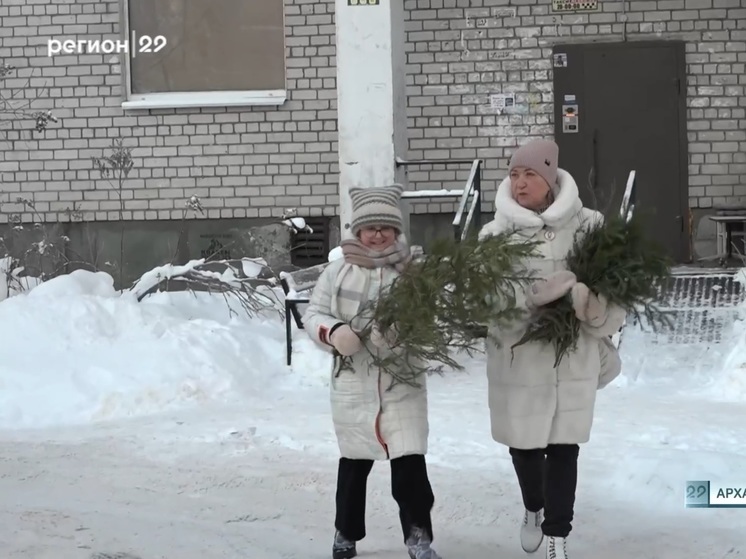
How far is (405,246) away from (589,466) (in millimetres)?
1794

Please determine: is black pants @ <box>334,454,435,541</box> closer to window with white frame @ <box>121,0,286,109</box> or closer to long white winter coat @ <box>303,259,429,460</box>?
long white winter coat @ <box>303,259,429,460</box>

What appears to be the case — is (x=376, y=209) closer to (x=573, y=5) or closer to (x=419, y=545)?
(x=419, y=545)

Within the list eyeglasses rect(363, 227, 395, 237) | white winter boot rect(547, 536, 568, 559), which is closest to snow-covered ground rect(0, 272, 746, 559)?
white winter boot rect(547, 536, 568, 559)

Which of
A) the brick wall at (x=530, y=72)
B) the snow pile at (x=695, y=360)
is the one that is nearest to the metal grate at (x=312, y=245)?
the brick wall at (x=530, y=72)

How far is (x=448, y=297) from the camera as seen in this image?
3580 millimetres

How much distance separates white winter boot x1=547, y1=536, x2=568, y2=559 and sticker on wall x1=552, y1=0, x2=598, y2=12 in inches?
298

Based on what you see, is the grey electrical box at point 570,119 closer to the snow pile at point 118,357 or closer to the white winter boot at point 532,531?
the snow pile at point 118,357

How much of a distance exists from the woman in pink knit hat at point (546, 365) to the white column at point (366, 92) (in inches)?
153

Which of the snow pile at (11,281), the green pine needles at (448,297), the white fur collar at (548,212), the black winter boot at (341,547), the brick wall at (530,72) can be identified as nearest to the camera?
the green pine needles at (448,297)

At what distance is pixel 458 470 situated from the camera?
5180 millimetres

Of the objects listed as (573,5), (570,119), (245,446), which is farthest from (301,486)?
(573,5)

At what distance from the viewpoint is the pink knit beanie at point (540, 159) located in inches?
149

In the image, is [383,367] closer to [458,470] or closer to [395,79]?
[458,470]

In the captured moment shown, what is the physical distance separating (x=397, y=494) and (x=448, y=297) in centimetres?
75
